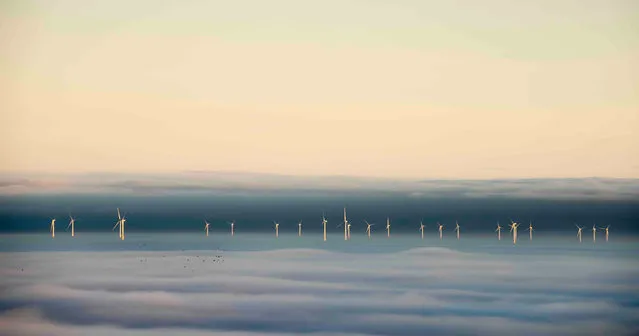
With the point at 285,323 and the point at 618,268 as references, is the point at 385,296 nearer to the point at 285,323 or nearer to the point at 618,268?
the point at 285,323

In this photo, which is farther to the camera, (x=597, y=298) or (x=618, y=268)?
(x=618, y=268)

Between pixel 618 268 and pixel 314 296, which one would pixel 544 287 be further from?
pixel 314 296

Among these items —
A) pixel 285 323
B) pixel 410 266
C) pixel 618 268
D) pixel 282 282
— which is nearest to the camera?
pixel 285 323

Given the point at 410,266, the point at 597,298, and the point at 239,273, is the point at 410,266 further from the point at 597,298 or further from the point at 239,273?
the point at 597,298

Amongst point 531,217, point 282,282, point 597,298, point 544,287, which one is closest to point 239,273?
point 282,282

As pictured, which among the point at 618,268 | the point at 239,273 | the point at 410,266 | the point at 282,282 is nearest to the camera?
the point at 618,268

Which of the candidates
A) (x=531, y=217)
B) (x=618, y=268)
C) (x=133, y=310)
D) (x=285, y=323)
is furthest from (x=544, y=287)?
(x=531, y=217)

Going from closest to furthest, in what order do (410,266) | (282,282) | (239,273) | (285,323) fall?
(285,323) → (282,282) → (239,273) → (410,266)

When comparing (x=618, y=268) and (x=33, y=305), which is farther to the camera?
(x=618, y=268)

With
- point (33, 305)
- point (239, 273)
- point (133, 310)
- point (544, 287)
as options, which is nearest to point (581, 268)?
point (544, 287)
